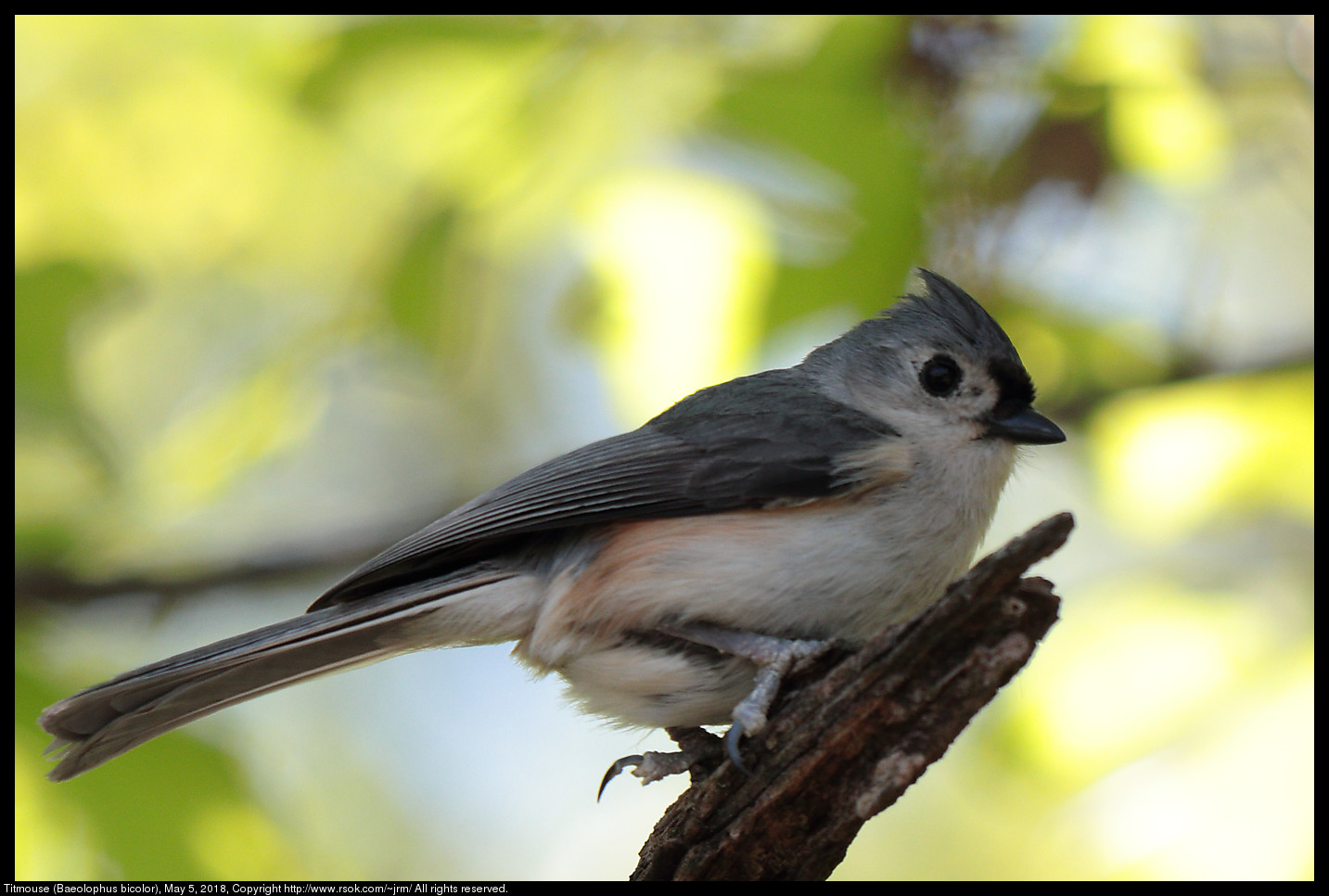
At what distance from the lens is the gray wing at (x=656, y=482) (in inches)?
106

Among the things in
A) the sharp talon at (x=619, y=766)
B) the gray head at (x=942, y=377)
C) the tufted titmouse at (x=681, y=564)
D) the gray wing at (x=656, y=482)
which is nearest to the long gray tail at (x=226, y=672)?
the tufted titmouse at (x=681, y=564)

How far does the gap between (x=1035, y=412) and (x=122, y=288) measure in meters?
2.72

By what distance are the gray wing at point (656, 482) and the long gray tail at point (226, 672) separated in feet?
0.40

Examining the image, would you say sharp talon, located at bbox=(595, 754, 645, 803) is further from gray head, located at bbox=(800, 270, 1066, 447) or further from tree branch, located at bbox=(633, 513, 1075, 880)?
gray head, located at bbox=(800, 270, 1066, 447)

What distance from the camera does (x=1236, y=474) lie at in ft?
12.4

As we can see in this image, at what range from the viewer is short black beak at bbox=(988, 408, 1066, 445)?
2850mm

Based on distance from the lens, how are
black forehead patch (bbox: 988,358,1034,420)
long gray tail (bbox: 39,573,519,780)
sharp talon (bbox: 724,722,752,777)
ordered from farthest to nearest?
black forehead patch (bbox: 988,358,1034,420)
long gray tail (bbox: 39,573,519,780)
sharp talon (bbox: 724,722,752,777)

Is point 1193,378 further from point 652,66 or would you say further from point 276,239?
point 276,239

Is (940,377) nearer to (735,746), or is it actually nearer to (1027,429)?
(1027,429)

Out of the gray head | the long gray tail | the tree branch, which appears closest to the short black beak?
the gray head

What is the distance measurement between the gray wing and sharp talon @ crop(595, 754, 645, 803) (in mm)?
572

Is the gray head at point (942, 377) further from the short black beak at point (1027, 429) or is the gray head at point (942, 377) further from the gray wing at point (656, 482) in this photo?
the gray wing at point (656, 482)

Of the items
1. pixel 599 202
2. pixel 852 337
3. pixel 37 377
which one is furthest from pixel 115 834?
pixel 852 337

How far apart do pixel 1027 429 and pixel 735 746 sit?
1218 mm
